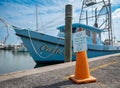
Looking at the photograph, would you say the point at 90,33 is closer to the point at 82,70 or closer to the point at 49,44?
the point at 49,44

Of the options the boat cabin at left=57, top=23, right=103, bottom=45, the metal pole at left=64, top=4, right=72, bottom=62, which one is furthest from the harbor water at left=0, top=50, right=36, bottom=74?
the metal pole at left=64, top=4, right=72, bottom=62

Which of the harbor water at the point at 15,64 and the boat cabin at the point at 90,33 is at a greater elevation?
the boat cabin at the point at 90,33

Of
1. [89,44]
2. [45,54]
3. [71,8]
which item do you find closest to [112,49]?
[89,44]

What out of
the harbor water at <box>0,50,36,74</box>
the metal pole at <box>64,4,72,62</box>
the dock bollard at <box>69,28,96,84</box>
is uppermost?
the metal pole at <box>64,4,72,62</box>

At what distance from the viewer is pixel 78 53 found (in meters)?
4.00

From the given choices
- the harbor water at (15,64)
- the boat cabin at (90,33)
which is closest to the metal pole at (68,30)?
the boat cabin at (90,33)

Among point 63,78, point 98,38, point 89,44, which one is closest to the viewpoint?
point 63,78

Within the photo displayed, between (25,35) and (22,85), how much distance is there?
442 inches

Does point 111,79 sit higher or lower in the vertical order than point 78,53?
lower

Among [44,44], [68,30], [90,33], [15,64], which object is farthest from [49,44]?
[15,64]

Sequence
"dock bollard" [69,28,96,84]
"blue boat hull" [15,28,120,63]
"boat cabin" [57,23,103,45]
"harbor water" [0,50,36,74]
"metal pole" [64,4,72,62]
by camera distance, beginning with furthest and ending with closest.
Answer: "harbor water" [0,50,36,74] → "boat cabin" [57,23,103,45] → "blue boat hull" [15,28,120,63] → "metal pole" [64,4,72,62] → "dock bollard" [69,28,96,84]

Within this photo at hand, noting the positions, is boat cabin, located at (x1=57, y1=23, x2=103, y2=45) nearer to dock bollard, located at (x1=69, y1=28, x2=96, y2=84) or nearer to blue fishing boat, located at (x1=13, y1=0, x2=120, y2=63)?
blue fishing boat, located at (x1=13, y1=0, x2=120, y2=63)

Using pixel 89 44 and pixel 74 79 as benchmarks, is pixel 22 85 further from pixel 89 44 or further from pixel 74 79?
pixel 89 44

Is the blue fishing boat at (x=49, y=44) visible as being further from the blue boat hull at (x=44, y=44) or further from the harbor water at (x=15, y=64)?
the harbor water at (x=15, y=64)
